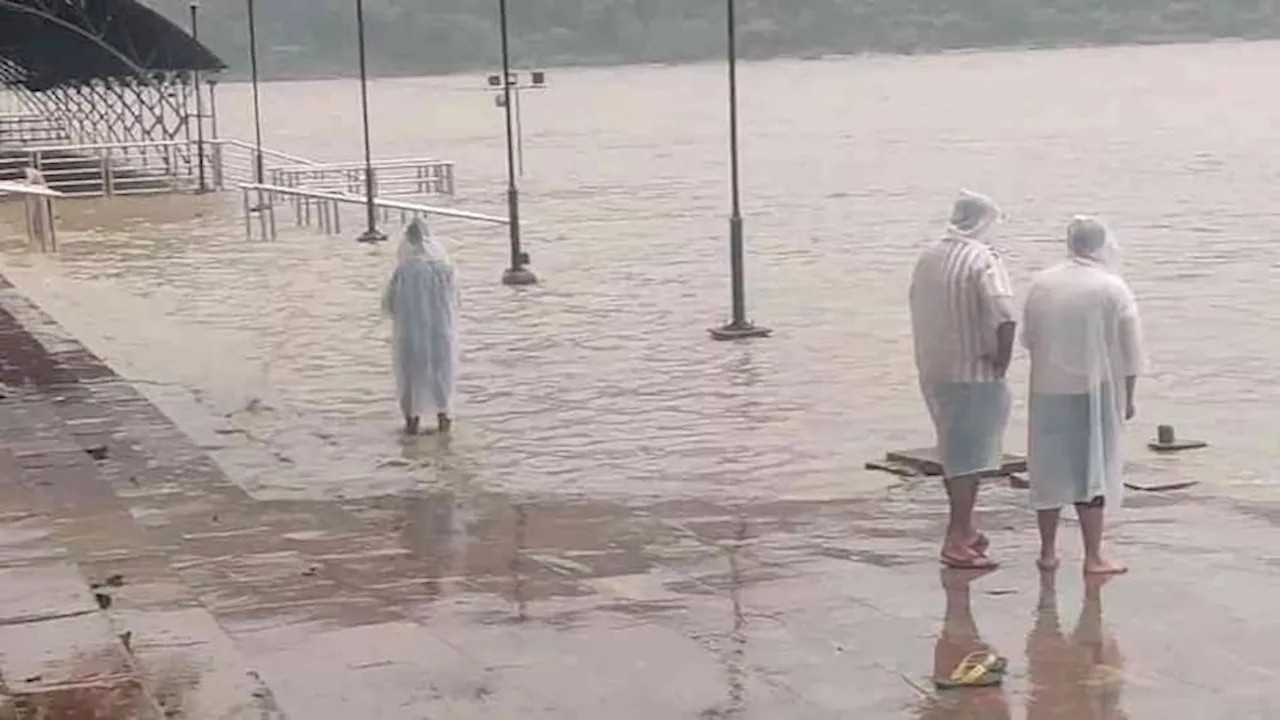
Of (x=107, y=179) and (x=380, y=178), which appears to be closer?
(x=107, y=179)

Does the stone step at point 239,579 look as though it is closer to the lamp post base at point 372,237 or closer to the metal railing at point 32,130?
the lamp post base at point 372,237

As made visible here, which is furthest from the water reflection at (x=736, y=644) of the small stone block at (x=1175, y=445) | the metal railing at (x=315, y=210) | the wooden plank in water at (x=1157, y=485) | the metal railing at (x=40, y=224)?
the metal railing at (x=315, y=210)

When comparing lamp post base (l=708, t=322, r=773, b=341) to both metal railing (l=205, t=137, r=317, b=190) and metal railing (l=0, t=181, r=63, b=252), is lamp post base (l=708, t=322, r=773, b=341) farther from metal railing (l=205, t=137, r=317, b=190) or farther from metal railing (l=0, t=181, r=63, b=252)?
metal railing (l=205, t=137, r=317, b=190)

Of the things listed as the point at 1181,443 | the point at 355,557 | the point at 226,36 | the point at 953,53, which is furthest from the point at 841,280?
the point at 953,53

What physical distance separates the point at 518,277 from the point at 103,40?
2293 centimetres

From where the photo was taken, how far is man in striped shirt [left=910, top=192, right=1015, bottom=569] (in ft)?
33.9

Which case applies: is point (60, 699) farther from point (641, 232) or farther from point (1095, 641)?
point (641, 232)

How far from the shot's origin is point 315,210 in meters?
41.4

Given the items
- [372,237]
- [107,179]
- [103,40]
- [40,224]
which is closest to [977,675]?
[372,237]

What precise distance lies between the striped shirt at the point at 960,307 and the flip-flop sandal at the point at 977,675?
6.75 feet

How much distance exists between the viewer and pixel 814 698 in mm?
8391

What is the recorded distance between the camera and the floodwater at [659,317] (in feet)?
48.4

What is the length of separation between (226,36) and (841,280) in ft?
316

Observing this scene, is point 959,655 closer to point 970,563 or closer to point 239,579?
point 970,563
